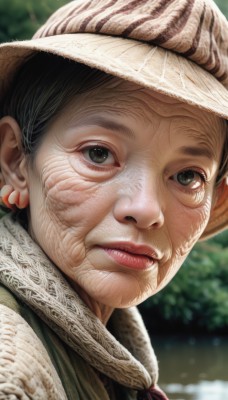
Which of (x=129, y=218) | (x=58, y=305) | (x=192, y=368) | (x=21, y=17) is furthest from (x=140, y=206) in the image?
(x=192, y=368)

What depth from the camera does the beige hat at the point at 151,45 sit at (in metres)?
1.28

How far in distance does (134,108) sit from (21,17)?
2933 millimetres

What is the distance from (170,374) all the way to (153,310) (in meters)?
2.31

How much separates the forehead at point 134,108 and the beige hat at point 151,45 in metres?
0.06

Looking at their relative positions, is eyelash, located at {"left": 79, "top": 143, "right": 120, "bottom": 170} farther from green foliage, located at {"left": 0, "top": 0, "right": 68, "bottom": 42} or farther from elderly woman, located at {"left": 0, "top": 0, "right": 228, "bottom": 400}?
green foliage, located at {"left": 0, "top": 0, "right": 68, "bottom": 42}

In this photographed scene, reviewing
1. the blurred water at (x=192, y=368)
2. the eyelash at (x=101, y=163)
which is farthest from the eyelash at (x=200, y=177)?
the blurred water at (x=192, y=368)

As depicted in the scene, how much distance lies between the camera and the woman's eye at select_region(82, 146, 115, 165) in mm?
1357

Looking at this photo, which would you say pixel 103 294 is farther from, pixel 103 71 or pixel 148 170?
pixel 103 71

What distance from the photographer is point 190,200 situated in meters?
1.42

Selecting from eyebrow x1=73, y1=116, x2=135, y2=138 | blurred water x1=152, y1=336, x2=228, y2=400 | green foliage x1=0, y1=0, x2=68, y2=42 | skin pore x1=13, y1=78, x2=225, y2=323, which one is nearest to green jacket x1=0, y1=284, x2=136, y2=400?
skin pore x1=13, y1=78, x2=225, y2=323

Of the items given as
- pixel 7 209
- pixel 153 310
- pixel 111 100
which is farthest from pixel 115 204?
pixel 153 310

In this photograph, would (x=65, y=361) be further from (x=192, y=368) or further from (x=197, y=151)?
(x=192, y=368)

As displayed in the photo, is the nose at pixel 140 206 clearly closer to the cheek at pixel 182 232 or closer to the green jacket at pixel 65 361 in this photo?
→ the cheek at pixel 182 232

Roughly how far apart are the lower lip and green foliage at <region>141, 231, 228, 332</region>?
5.15 metres
